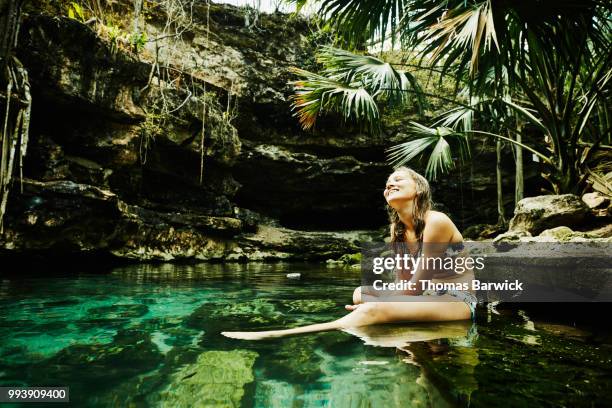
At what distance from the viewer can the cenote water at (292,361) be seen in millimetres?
1044

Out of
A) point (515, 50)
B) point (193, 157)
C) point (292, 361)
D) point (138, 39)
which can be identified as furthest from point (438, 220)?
point (193, 157)

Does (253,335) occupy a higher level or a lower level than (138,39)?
lower

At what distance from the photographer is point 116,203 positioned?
20.0ft

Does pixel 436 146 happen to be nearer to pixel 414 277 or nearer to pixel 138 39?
pixel 414 277

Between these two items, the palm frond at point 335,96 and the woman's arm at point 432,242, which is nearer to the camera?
the woman's arm at point 432,242

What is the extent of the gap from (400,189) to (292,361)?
130cm

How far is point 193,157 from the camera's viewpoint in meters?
7.99

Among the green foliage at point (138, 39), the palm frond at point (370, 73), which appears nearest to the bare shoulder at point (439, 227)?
the palm frond at point (370, 73)

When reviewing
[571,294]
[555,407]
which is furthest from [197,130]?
[555,407]

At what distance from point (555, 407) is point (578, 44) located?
3.75m

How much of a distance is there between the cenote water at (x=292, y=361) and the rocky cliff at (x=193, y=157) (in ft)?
13.1

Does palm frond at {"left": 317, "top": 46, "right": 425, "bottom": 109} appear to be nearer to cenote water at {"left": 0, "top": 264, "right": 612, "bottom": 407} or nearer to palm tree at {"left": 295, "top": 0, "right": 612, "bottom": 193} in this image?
palm tree at {"left": 295, "top": 0, "right": 612, "bottom": 193}

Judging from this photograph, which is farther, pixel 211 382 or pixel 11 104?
pixel 11 104

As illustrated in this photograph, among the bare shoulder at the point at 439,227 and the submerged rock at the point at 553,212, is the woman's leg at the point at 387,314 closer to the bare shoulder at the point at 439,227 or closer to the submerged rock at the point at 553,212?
the bare shoulder at the point at 439,227
